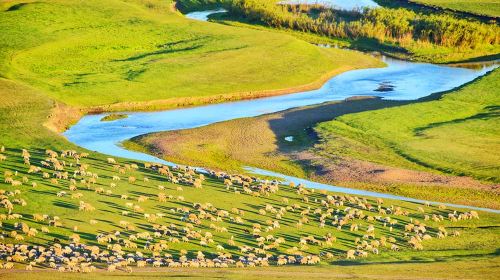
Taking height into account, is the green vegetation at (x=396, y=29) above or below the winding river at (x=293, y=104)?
above

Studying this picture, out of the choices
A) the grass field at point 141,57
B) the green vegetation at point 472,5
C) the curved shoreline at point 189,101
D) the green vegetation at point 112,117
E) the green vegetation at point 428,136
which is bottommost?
the green vegetation at point 112,117

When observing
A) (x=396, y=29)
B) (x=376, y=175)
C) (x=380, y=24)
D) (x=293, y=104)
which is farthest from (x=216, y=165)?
(x=396, y=29)

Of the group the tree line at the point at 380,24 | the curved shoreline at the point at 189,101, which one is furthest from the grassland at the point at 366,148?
the tree line at the point at 380,24

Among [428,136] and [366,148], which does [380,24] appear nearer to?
Result: [428,136]

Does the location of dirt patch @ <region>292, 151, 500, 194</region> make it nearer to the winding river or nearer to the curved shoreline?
the winding river

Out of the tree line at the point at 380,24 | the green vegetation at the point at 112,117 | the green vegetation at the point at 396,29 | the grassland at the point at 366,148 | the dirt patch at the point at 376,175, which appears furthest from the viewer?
the tree line at the point at 380,24

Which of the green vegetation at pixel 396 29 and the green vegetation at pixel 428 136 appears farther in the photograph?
the green vegetation at pixel 396 29

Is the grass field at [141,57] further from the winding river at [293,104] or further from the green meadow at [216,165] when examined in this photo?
the winding river at [293,104]
